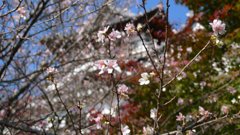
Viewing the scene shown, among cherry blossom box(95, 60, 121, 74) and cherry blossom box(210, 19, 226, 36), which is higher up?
cherry blossom box(210, 19, 226, 36)

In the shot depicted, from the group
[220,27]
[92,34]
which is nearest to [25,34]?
[92,34]

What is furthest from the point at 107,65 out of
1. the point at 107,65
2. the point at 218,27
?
the point at 218,27

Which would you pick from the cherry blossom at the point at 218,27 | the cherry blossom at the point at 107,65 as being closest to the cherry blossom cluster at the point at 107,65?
the cherry blossom at the point at 107,65

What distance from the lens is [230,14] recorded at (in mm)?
8711

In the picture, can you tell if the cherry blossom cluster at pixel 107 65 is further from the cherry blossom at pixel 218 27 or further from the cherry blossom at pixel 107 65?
the cherry blossom at pixel 218 27

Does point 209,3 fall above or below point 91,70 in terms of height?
above

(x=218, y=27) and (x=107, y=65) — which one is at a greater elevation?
(x=218, y=27)

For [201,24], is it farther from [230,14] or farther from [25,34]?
[25,34]

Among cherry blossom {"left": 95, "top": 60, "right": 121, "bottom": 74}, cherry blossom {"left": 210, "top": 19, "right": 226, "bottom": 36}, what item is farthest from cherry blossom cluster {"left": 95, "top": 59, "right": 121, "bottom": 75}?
cherry blossom {"left": 210, "top": 19, "right": 226, "bottom": 36}

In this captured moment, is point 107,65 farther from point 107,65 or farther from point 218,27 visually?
point 218,27

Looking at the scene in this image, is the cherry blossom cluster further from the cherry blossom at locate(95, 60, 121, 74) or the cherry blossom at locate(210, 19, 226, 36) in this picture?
the cherry blossom at locate(210, 19, 226, 36)

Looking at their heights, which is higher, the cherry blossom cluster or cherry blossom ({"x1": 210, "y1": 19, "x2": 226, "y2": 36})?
cherry blossom ({"x1": 210, "y1": 19, "x2": 226, "y2": 36})

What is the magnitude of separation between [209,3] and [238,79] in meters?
3.33

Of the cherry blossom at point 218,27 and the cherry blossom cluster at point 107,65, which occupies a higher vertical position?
the cherry blossom at point 218,27
